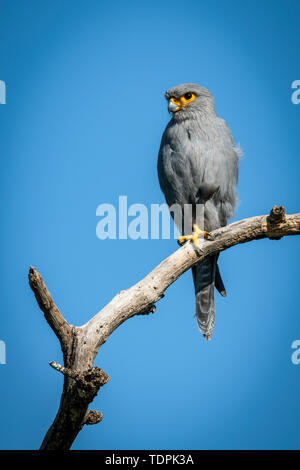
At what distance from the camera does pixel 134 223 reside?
6066mm

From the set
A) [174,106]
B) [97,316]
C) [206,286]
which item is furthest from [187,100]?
[97,316]

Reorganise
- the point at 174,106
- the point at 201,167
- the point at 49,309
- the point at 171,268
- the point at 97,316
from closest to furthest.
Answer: the point at 49,309, the point at 97,316, the point at 171,268, the point at 201,167, the point at 174,106

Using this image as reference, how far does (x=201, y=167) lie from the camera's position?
565 centimetres

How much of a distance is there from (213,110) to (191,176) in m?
0.97

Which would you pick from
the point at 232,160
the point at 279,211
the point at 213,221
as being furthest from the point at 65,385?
the point at 232,160

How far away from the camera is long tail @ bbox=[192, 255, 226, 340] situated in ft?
19.3

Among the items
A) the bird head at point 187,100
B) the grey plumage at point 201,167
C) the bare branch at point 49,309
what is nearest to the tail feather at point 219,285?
the grey plumage at point 201,167

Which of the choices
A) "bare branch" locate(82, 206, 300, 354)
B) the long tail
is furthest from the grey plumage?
"bare branch" locate(82, 206, 300, 354)

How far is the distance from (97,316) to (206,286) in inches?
85.0

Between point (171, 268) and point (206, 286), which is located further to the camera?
point (206, 286)

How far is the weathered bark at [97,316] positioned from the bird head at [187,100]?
1.90 metres

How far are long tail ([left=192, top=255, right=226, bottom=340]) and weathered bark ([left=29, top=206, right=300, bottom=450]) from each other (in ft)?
3.48

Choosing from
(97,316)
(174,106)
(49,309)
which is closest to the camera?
(49,309)

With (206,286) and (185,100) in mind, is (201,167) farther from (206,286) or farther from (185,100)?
(206,286)
